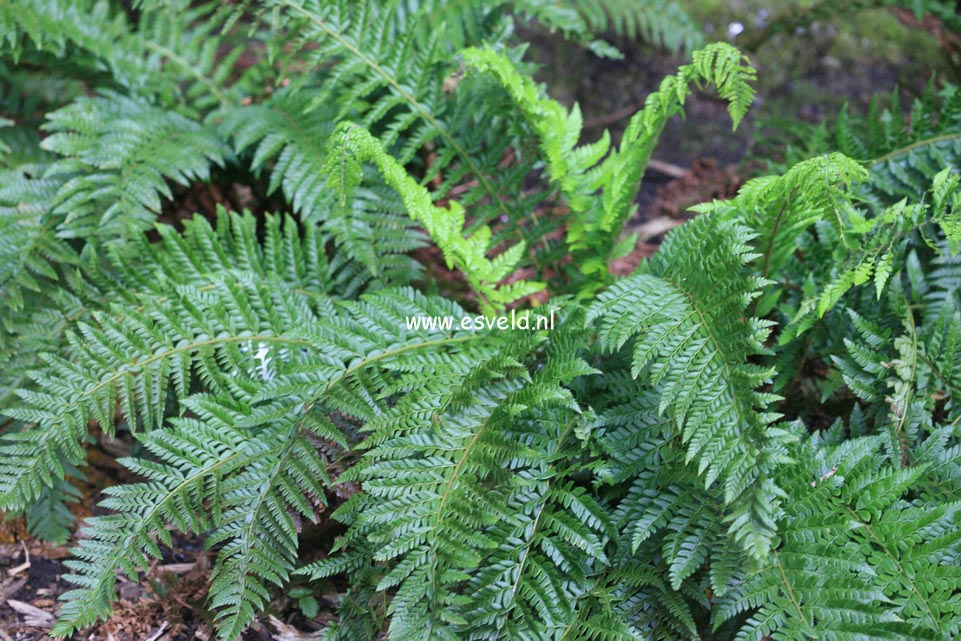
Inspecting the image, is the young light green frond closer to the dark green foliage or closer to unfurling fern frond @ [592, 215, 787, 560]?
the dark green foliage

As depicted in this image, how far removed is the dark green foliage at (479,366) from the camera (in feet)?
5.46

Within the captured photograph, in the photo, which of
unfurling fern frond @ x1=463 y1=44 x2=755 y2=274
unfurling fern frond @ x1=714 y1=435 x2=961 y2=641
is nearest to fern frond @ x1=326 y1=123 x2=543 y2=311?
unfurling fern frond @ x1=463 y1=44 x2=755 y2=274

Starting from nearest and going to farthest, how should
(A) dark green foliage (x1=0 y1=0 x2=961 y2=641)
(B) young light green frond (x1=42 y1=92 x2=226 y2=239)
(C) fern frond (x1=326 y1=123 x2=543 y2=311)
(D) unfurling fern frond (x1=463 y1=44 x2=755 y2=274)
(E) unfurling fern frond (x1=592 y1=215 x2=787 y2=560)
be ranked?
1. (E) unfurling fern frond (x1=592 y1=215 x2=787 y2=560)
2. (A) dark green foliage (x1=0 y1=0 x2=961 y2=641)
3. (C) fern frond (x1=326 y1=123 x2=543 y2=311)
4. (D) unfurling fern frond (x1=463 y1=44 x2=755 y2=274)
5. (B) young light green frond (x1=42 y1=92 x2=226 y2=239)

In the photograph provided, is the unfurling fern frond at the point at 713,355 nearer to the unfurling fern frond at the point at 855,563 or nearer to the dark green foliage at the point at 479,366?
the dark green foliage at the point at 479,366

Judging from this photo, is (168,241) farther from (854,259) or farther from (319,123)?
(854,259)

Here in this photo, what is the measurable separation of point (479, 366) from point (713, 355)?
0.57 metres

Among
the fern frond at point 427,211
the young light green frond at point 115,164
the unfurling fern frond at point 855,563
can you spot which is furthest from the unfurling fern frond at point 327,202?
the unfurling fern frond at point 855,563

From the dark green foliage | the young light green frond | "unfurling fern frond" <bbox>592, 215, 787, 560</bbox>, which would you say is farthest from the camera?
the young light green frond

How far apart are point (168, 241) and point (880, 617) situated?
2167mm

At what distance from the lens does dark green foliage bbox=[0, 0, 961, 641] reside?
5.46 feet

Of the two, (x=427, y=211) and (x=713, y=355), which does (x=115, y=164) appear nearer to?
(x=427, y=211)

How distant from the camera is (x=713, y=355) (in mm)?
1672

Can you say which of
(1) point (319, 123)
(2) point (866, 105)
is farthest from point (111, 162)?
(2) point (866, 105)

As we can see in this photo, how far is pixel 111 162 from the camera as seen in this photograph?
2465 millimetres
